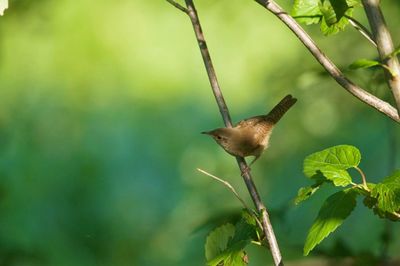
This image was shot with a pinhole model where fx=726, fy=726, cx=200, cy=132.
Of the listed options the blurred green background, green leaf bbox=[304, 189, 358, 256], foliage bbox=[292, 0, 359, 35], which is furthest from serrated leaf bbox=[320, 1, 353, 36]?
the blurred green background

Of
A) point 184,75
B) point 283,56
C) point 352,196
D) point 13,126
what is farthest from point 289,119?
point 352,196

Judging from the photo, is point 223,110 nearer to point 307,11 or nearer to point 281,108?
point 307,11

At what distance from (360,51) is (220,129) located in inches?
19.2

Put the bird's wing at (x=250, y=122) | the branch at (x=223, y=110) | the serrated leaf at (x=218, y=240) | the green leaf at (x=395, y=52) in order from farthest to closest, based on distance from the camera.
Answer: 1. the bird's wing at (x=250, y=122)
2. the serrated leaf at (x=218, y=240)
3. the branch at (x=223, y=110)
4. the green leaf at (x=395, y=52)

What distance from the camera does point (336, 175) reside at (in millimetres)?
1075

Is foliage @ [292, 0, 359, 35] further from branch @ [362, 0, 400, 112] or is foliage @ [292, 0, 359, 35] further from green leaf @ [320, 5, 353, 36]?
branch @ [362, 0, 400, 112]

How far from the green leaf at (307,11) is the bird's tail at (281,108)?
3.01ft

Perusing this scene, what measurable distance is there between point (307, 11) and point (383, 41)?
0.85 ft

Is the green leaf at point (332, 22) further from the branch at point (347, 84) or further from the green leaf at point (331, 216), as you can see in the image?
the green leaf at point (331, 216)

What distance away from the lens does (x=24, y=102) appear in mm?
2293

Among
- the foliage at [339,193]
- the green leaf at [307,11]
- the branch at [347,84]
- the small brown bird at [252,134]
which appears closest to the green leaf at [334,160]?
the foliage at [339,193]

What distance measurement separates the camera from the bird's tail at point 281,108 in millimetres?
2093

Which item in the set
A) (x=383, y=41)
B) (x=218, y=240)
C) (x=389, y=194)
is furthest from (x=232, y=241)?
(x=383, y=41)

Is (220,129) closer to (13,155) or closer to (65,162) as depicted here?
(65,162)
